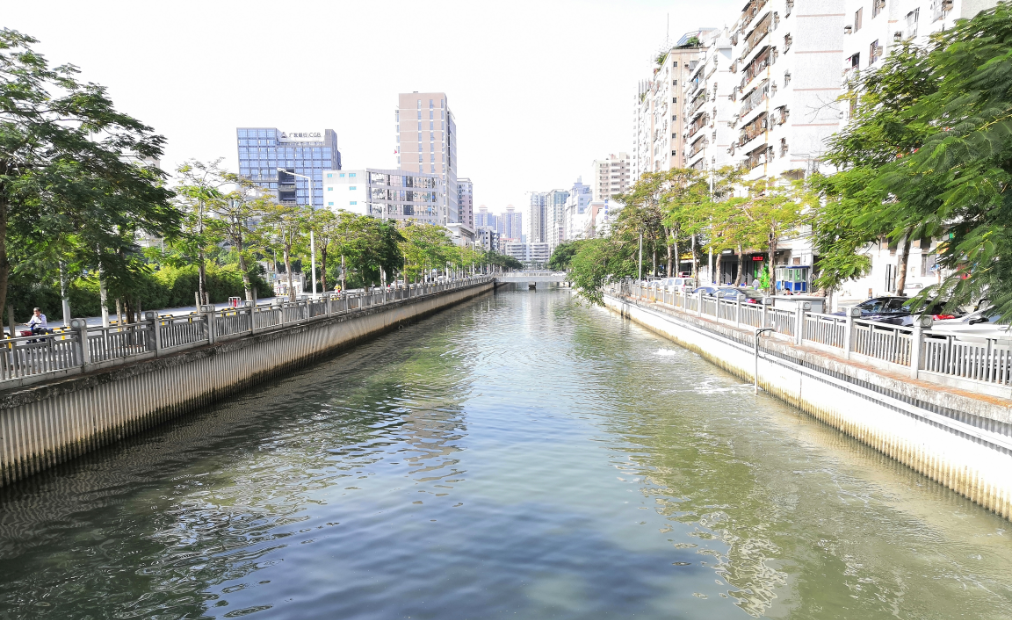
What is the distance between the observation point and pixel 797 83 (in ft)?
147

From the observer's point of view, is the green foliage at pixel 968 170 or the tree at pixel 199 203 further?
the tree at pixel 199 203

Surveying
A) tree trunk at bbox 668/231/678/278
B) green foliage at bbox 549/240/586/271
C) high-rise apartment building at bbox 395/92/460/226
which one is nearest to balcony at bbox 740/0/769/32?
tree trunk at bbox 668/231/678/278

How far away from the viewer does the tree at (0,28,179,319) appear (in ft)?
40.3

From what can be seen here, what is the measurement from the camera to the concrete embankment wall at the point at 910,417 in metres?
9.53

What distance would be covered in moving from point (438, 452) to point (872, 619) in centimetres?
904

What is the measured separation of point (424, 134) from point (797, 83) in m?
162

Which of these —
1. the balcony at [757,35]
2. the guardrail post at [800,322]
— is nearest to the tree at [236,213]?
the guardrail post at [800,322]

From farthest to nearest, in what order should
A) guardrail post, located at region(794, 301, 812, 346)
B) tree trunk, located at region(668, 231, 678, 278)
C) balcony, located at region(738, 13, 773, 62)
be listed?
balcony, located at region(738, 13, 773, 62)
tree trunk, located at region(668, 231, 678, 278)
guardrail post, located at region(794, 301, 812, 346)

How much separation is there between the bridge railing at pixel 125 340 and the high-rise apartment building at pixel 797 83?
3639 cm

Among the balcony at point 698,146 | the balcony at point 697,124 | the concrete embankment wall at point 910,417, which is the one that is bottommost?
the concrete embankment wall at point 910,417

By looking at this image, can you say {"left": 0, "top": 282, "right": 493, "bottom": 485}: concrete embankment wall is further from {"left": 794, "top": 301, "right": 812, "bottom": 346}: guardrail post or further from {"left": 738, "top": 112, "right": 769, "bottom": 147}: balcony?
{"left": 738, "top": 112, "right": 769, "bottom": 147}: balcony

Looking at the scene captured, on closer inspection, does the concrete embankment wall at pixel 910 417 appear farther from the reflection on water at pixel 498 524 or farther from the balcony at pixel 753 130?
the balcony at pixel 753 130

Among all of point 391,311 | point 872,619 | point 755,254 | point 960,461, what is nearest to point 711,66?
point 755,254

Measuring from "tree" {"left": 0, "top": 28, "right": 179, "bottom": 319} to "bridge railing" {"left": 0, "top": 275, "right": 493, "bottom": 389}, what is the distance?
1.74 metres
